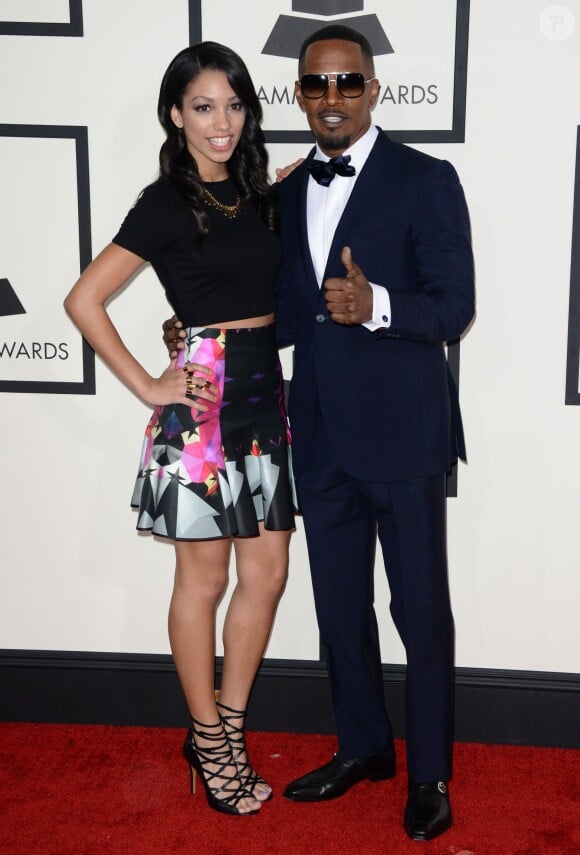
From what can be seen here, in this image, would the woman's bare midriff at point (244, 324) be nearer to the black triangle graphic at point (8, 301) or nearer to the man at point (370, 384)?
the man at point (370, 384)

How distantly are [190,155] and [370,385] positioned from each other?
751 mm

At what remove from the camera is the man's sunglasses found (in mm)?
2102

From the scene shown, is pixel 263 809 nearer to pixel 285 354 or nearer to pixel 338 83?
pixel 285 354

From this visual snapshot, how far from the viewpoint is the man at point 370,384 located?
212 cm

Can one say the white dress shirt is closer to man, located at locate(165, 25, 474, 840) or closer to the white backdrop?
man, located at locate(165, 25, 474, 840)

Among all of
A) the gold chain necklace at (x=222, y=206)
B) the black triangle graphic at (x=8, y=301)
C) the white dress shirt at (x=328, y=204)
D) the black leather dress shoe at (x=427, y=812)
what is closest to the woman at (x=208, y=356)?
the gold chain necklace at (x=222, y=206)

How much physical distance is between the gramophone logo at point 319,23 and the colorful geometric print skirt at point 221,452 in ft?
2.84

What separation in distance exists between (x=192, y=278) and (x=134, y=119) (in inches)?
27.4

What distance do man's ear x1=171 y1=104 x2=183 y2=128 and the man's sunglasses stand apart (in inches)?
13.5

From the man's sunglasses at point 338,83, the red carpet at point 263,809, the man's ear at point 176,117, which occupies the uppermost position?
the man's sunglasses at point 338,83

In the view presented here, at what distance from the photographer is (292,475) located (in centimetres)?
246

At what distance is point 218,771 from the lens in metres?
2.48

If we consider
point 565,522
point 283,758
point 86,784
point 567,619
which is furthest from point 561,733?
point 86,784

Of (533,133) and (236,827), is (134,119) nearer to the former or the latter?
(533,133)
